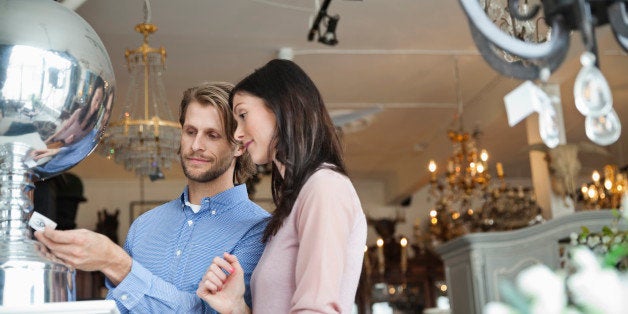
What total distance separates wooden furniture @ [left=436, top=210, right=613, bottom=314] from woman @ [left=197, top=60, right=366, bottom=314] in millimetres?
5337

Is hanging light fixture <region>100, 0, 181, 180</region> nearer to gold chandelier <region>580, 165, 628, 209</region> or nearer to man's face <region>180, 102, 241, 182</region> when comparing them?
man's face <region>180, 102, 241, 182</region>

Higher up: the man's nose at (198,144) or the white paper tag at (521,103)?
the man's nose at (198,144)

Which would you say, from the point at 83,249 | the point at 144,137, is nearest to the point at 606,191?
the point at 144,137

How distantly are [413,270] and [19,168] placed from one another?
12.6 m

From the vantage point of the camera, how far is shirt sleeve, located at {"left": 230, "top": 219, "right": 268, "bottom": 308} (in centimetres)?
184

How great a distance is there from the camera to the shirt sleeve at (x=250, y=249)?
1.84m

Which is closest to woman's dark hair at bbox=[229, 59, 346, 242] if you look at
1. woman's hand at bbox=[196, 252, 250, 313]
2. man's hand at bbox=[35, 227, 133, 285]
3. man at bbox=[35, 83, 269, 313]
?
woman's hand at bbox=[196, 252, 250, 313]

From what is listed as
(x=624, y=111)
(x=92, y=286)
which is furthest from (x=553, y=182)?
(x=92, y=286)

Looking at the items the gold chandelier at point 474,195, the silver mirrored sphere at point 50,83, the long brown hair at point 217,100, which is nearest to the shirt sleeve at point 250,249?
the long brown hair at point 217,100

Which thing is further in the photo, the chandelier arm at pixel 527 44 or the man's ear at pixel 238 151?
the man's ear at pixel 238 151

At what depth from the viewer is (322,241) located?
57.2 inches

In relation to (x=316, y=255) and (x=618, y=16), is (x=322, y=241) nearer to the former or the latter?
(x=316, y=255)

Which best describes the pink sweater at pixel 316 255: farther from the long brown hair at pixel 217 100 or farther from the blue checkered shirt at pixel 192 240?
the long brown hair at pixel 217 100

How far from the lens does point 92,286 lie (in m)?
11.8
